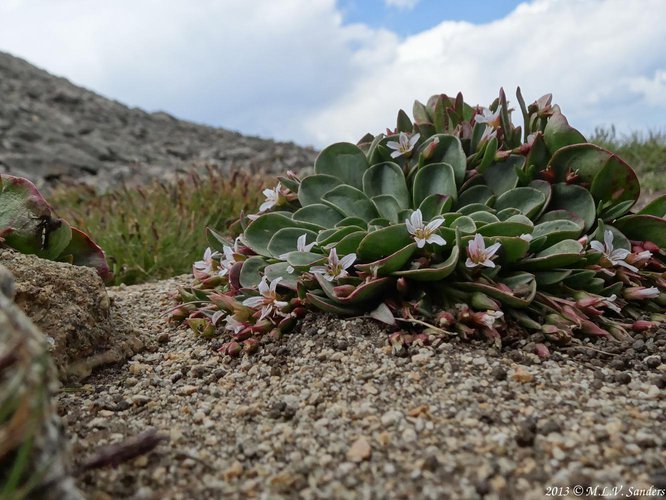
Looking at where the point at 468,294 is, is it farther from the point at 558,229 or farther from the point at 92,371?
the point at 92,371

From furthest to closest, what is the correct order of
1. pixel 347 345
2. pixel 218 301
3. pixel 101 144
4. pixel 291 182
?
pixel 101 144 < pixel 291 182 < pixel 218 301 < pixel 347 345

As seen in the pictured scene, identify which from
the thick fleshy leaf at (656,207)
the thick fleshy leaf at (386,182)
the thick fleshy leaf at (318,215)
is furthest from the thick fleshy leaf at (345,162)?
the thick fleshy leaf at (656,207)

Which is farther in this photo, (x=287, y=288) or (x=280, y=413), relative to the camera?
(x=287, y=288)

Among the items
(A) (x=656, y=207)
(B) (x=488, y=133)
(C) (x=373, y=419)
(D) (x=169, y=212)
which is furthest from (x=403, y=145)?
(D) (x=169, y=212)

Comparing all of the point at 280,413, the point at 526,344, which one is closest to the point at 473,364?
the point at 526,344

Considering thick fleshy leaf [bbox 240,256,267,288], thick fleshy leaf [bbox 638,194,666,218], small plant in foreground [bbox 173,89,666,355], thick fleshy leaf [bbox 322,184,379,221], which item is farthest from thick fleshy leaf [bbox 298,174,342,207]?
thick fleshy leaf [bbox 638,194,666,218]

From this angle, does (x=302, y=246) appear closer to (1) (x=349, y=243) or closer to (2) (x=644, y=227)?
(1) (x=349, y=243)
